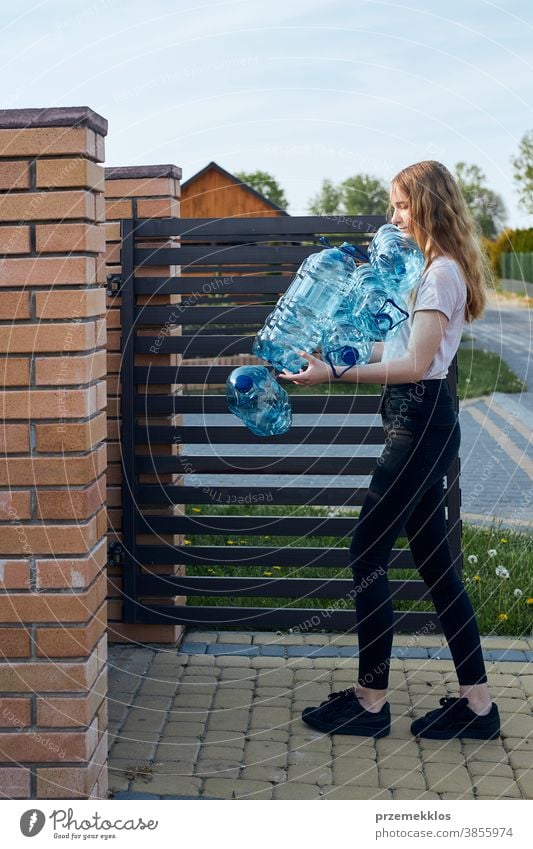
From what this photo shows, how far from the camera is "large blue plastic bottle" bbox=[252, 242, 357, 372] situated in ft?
15.1

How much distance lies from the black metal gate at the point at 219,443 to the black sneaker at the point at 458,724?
1.01 meters

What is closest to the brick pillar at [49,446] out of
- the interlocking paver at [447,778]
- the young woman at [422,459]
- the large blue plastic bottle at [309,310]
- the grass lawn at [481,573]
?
the young woman at [422,459]

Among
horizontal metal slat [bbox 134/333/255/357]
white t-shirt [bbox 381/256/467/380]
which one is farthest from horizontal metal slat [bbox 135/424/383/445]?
white t-shirt [bbox 381/256/467/380]

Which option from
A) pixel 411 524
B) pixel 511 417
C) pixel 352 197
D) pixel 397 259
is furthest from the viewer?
pixel 352 197

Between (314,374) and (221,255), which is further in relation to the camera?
(221,255)

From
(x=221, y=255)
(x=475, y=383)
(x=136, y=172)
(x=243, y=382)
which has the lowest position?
(x=475, y=383)

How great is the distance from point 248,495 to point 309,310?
4.07 ft

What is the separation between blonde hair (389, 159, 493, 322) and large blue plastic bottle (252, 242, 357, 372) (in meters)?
0.33

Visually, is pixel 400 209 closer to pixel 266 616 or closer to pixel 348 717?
pixel 348 717

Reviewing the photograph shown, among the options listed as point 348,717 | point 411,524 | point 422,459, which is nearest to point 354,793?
point 348,717

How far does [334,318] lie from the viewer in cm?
452

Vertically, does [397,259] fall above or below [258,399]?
above

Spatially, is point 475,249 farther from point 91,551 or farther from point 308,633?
point 308,633

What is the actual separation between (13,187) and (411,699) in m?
2.87
